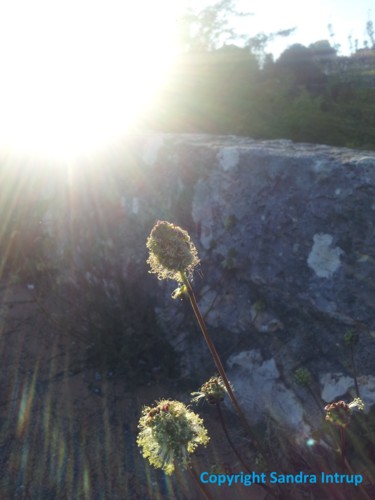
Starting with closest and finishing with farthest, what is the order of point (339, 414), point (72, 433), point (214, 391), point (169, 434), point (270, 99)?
point (169, 434), point (339, 414), point (214, 391), point (72, 433), point (270, 99)

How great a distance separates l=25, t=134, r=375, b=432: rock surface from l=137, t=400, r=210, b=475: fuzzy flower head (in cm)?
148

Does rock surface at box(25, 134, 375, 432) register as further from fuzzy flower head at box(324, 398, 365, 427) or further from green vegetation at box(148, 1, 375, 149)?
green vegetation at box(148, 1, 375, 149)

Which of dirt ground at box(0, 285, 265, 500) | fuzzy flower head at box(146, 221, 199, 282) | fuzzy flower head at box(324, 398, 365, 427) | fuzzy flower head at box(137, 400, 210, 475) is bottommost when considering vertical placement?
dirt ground at box(0, 285, 265, 500)

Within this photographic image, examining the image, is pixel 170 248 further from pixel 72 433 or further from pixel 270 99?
pixel 270 99

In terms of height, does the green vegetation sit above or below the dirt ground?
above

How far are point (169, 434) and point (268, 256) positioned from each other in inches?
82.0

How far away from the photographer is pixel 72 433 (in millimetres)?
3775

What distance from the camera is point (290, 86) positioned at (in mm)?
9117

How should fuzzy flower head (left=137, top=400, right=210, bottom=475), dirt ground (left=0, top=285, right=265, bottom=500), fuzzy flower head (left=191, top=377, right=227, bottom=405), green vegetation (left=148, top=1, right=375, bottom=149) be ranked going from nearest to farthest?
fuzzy flower head (left=137, top=400, right=210, bottom=475)
fuzzy flower head (left=191, top=377, right=227, bottom=405)
dirt ground (left=0, top=285, right=265, bottom=500)
green vegetation (left=148, top=1, right=375, bottom=149)

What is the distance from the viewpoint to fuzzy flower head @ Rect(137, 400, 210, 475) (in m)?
2.06

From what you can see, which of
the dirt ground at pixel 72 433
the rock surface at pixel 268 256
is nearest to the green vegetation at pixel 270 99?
the rock surface at pixel 268 256

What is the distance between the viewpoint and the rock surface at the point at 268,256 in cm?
339

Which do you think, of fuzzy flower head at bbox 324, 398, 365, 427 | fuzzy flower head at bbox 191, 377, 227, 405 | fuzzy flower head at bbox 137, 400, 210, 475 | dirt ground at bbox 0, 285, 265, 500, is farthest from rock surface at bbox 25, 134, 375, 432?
fuzzy flower head at bbox 137, 400, 210, 475

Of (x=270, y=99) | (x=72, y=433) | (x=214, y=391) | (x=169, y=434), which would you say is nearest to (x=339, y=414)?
(x=214, y=391)
